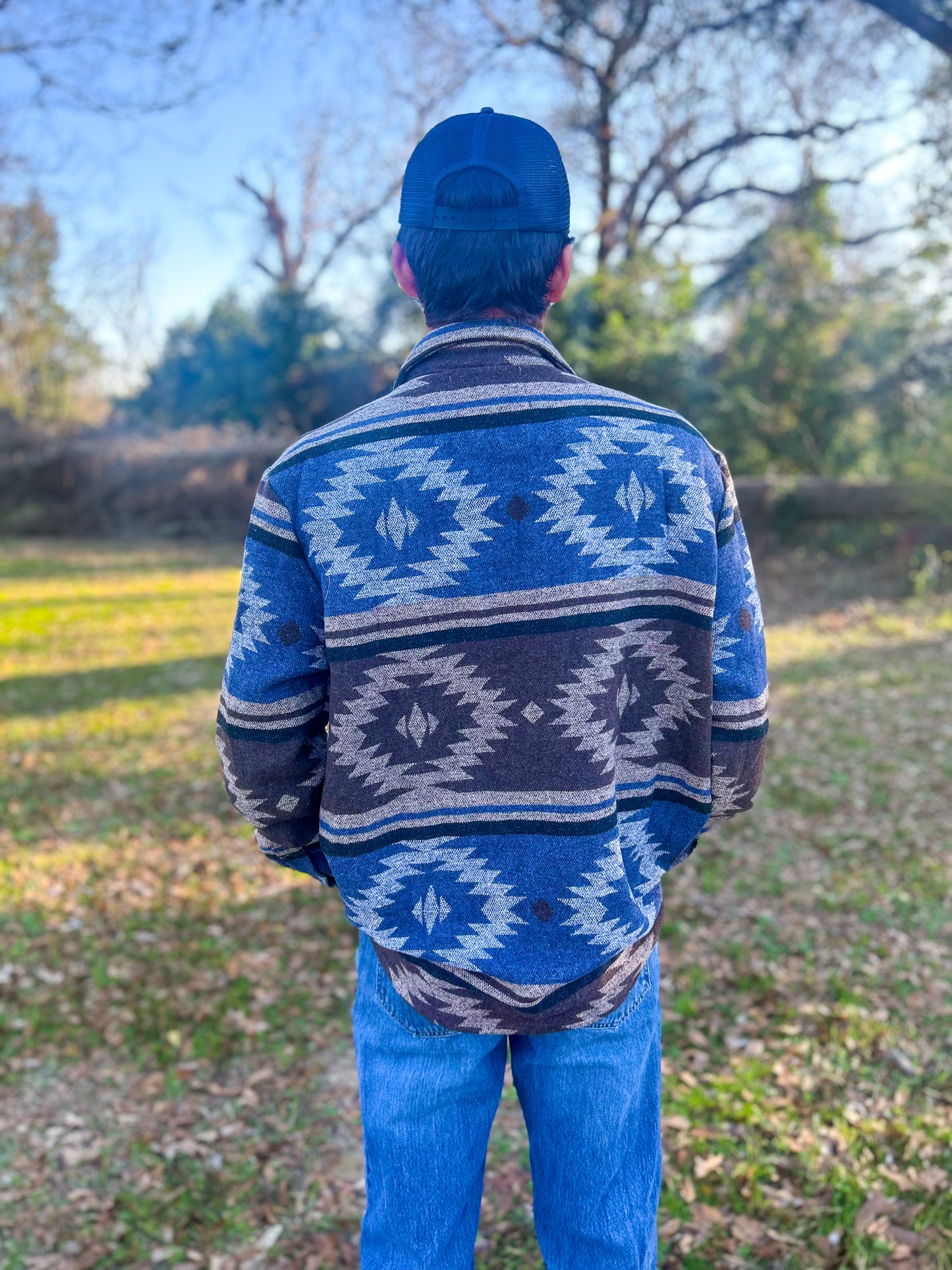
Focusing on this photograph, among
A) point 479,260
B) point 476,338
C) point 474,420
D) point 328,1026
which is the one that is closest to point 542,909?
point 474,420

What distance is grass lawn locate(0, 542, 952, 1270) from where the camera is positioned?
7.77 ft

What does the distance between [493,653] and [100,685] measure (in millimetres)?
6998

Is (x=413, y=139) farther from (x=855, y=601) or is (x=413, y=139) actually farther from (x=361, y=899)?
(x=361, y=899)

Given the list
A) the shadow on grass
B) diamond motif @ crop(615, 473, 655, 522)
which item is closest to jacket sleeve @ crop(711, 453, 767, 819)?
diamond motif @ crop(615, 473, 655, 522)

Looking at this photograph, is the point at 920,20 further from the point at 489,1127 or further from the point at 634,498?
the point at 489,1127

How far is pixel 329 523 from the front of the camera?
1.15 meters

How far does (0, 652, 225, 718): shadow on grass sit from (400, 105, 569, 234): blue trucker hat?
21.2 ft

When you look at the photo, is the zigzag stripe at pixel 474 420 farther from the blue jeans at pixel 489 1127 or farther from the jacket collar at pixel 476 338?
the blue jeans at pixel 489 1127

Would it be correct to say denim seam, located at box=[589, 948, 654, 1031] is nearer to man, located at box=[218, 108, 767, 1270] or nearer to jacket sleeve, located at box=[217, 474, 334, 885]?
man, located at box=[218, 108, 767, 1270]

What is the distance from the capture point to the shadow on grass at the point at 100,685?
6898mm

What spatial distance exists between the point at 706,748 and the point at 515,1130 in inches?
77.0

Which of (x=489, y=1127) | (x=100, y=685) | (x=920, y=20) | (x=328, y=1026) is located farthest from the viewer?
(x=100, y=685)

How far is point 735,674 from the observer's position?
4.29 feet

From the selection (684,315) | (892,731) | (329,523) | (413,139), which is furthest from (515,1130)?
(413,139)
